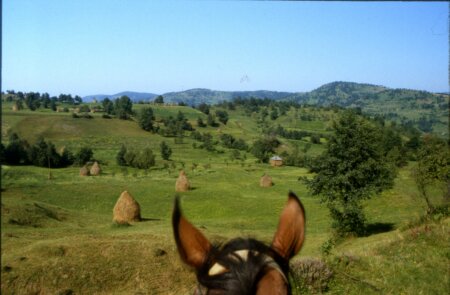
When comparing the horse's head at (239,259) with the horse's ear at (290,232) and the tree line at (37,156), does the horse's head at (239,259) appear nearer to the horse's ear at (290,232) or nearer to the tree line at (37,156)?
the horse's ear at (290,232)

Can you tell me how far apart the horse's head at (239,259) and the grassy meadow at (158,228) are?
24 cm

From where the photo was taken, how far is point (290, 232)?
2.22 meters

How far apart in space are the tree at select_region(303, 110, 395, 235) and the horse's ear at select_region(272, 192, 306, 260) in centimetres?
2641

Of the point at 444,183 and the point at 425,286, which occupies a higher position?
the point at 425,286

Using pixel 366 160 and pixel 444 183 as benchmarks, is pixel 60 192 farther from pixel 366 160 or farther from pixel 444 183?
pixel 444 183

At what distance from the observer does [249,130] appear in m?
159

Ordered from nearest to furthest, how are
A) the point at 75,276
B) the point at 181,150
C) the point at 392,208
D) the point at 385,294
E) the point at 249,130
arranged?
the point at 385,294 < the point at 75,276 < the point at 392,208 < the point at 181,150 < the point at 249,130

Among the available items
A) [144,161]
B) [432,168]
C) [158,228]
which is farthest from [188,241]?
[144,161]

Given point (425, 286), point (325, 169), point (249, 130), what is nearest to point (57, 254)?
point (425, 286)

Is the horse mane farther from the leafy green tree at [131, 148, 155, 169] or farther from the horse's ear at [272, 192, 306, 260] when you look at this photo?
the leafy green tree at [131, 148, 155, 169]

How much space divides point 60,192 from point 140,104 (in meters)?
129

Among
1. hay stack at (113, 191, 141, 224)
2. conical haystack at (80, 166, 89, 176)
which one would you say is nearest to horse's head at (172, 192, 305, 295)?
hay stack at (113, 191, 141, 224)

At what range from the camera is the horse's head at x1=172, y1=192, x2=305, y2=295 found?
188 centimetres

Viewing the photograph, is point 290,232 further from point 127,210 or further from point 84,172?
point 84,172
